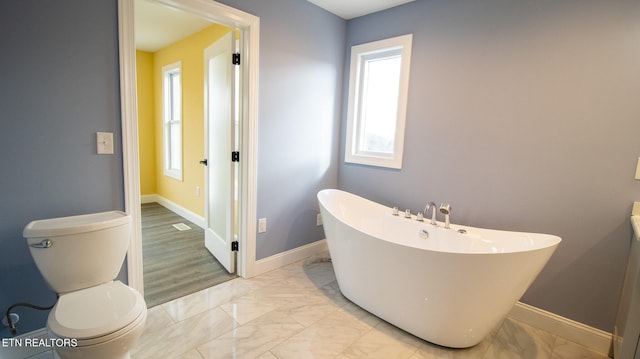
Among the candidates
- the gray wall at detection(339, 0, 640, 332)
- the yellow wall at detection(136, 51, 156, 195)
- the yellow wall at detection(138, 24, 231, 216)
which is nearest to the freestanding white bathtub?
the gray wall at detection(339, 0, 640, 332)

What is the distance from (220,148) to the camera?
2676mm

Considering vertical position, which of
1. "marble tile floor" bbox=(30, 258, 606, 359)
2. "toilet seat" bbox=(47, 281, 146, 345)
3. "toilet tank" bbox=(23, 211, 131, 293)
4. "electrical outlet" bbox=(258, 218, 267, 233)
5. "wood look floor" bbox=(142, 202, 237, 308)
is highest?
"toilet tank" bbox=(23, 211, 131, 293)

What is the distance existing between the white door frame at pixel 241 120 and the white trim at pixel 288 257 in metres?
0.09

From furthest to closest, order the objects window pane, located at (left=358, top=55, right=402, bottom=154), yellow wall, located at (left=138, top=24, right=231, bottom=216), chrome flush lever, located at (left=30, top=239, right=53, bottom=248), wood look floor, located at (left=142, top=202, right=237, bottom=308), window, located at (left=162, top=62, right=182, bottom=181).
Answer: window, located at (left=162, top=62, right=182, bottom=181), yellow wall, located at (left=138, top=24, right=231, bottom=216), window pane, located at (left=358, top=55, right=402, bottom=154), wood look floor, located at (left=142, top=202, right=237, bottom=308), chrome flush lever, located at (left=30, top=239, right=53, bottom=248)

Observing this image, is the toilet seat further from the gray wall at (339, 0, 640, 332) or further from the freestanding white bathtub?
the gray wall at (339, 0, 640, 332)

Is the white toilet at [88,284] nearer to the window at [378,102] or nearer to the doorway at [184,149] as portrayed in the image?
the doorway at [184,149]

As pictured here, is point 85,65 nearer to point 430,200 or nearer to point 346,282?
point 346,282

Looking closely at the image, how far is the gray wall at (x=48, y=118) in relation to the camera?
1438 millimetres

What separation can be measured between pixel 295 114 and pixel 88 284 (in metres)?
1.90

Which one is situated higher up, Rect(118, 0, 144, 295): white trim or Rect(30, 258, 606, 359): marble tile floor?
Rect(118, 0, 144, 295): white trim

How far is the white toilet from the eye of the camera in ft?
3.96

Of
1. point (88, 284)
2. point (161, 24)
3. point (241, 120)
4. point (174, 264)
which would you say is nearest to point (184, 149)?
point (161, 24)

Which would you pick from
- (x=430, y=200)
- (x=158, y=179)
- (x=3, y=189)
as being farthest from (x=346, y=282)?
(x=158, y=179)

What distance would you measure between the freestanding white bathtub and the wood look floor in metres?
1.15
